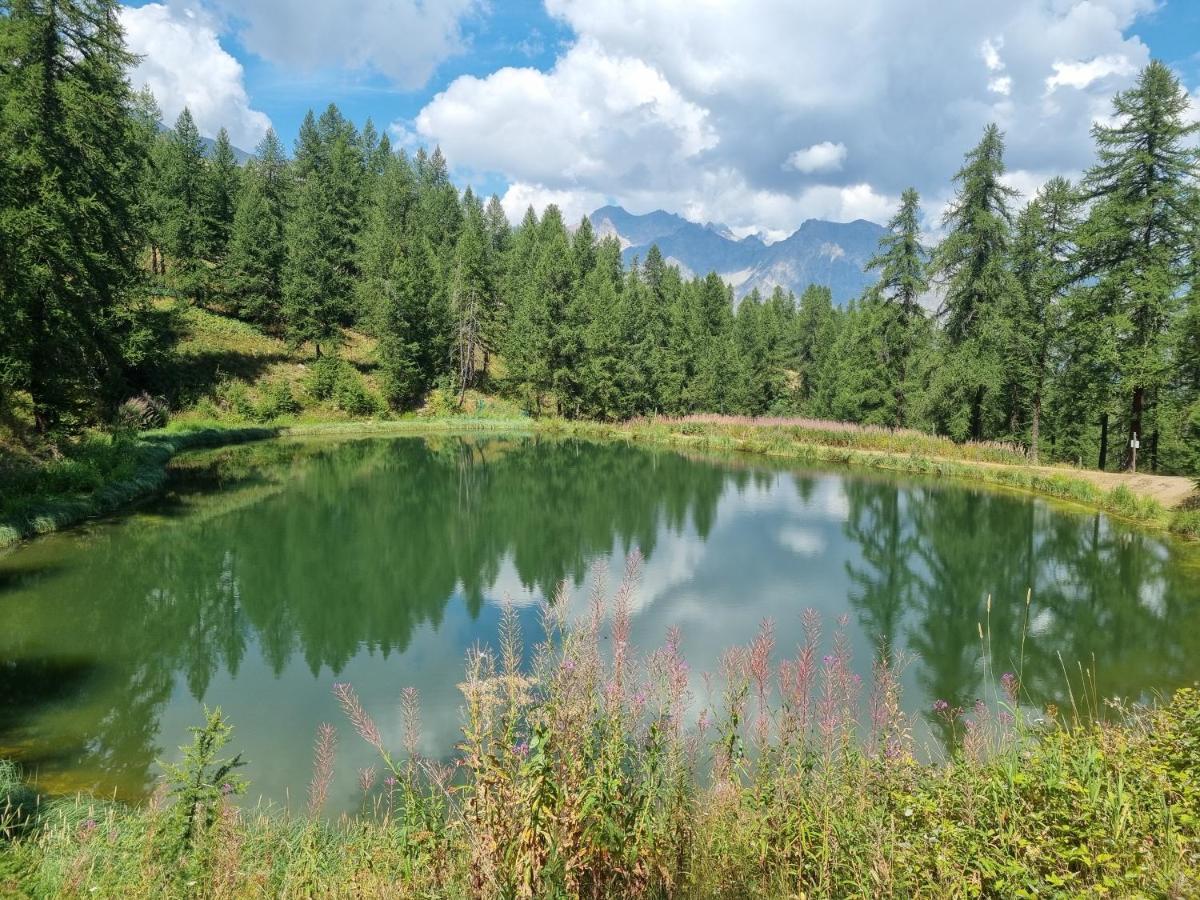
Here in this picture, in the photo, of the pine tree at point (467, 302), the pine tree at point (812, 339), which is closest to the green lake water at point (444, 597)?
the pine tree at point (467, 302)

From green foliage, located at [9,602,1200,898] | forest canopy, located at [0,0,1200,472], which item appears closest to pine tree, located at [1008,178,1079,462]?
forest canopy, located at [0,0,1200,472]

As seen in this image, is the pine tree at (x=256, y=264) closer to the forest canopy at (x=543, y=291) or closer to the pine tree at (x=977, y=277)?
the forest canopy at (x=543, y=291)

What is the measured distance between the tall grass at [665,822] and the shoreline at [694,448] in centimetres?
1372

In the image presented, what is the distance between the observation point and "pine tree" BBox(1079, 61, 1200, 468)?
21969 mm

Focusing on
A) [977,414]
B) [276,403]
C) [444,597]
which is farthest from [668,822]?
[276,403]

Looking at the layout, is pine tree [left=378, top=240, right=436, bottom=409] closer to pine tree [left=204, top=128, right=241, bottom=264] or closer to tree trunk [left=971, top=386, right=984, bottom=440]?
pine tree [left=204, top=128, right=241, bottom=264]

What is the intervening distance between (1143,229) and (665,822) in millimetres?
29255

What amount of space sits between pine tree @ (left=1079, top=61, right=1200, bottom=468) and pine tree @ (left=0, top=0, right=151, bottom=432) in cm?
3218

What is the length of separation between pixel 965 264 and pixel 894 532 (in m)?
19.6

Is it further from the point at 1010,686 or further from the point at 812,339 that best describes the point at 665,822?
the point at 812,339

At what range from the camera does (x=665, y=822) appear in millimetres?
3396

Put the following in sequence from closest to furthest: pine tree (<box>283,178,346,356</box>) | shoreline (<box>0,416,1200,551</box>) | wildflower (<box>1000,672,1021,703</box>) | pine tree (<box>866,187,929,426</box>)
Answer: wildflower (<box>1000,672,1021,703</box>) < shoreline (<box>0,416,1200,551</box>) < pine tree (<box>866,187,929,426</box>) < pine tree (<box>283,178,346,356</box>)

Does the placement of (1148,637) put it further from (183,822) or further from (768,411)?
(768,411)

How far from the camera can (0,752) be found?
249 inches
